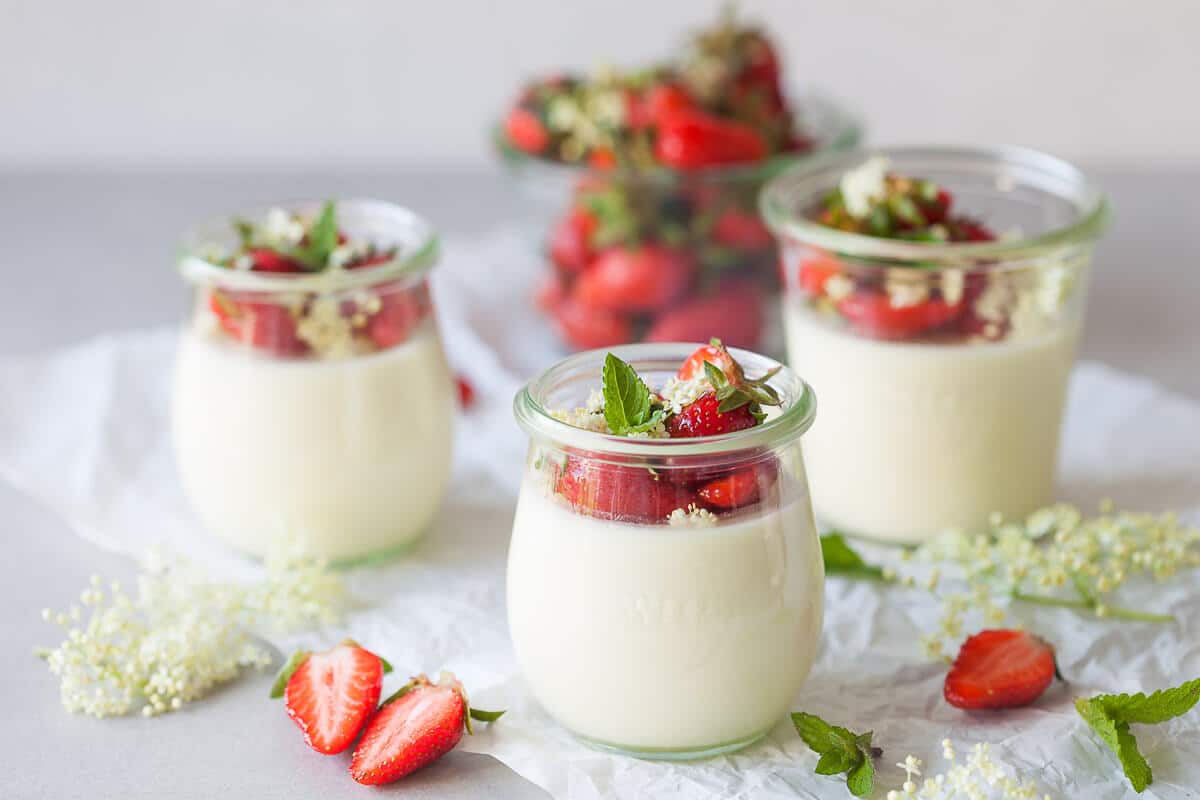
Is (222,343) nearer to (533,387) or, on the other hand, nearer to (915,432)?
(533,387)

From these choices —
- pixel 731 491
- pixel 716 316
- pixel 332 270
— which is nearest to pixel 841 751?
pixel 731 491

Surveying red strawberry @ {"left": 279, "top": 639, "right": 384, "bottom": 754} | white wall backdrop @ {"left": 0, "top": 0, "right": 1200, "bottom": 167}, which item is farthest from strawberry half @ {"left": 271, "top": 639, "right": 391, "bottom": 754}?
white wall backdrop @ {"left": 0, "top": 0, "right": 1200, "bottom": 167}

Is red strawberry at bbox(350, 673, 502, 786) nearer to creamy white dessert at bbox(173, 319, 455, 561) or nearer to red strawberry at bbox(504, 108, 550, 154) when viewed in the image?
creamy white dessert at bbox(173, 319, 455, 561)

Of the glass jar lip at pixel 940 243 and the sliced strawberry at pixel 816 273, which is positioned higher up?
the glass jar lip at pixel 940 243

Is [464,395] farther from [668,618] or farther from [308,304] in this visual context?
[668,618]

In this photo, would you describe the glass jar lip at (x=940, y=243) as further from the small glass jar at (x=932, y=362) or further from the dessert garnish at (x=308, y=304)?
the dessert garnish at (x=308, y=304)

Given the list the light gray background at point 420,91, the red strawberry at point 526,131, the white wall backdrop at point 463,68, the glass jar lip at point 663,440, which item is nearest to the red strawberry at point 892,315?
the glass jar lip at point 663,440

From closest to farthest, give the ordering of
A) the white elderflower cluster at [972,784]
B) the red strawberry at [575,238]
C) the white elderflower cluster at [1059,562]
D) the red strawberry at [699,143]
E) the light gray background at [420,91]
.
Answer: the white elderflower cluster at [972,784] < the white elderflower cluster at [1059,562] < the red strawberry at [699,143] < the red strawberry at [575,238] < the light gray background at [420,91]
